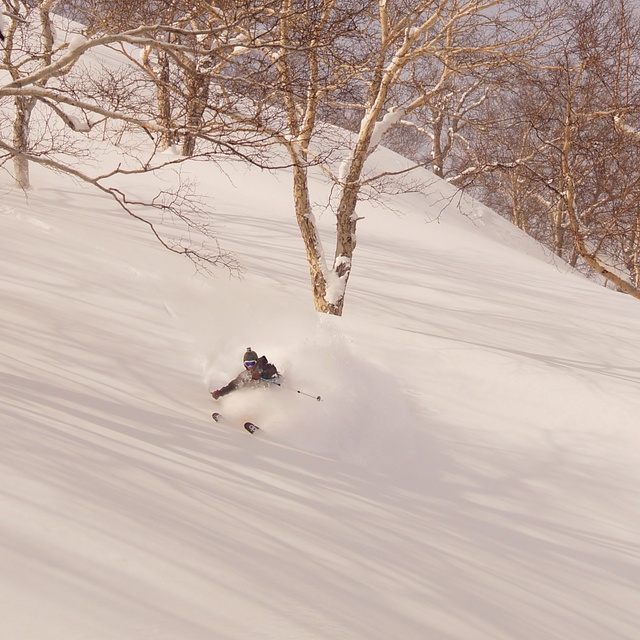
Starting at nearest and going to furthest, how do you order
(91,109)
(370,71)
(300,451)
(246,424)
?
(91,109) < (300,451) < (246,424) < (370,71)

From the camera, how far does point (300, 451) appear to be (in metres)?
6.05

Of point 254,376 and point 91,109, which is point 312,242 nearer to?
point 254,376

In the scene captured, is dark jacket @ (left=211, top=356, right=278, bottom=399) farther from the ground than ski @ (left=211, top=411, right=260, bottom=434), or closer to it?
farther from the ground

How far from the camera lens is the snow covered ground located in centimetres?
314

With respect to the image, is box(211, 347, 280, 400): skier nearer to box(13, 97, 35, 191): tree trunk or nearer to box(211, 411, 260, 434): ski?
box(211, 411, 260, 434): ski

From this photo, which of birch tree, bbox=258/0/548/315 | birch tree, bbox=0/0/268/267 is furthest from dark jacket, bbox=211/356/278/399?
birch tree, bbox=258/0/548/315

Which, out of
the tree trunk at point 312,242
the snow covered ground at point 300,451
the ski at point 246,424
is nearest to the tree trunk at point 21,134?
the snow covered ground at point 300,451

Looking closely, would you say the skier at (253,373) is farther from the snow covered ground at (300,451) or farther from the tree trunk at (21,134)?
the tree trunk at (21,134)

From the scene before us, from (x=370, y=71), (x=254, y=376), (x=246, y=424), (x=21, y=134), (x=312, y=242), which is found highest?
(x=370, y=71)

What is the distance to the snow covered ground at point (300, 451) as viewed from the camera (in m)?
3.14

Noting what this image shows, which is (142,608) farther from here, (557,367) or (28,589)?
(557,367)

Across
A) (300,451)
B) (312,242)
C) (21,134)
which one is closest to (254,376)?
(300,451)

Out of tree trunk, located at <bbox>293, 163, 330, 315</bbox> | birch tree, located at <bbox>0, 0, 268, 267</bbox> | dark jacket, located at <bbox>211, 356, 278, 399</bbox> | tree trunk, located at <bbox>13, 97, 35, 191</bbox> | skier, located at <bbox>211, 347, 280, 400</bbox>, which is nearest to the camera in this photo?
birch tree, located at <bbox>0, 0, 268, 267</bbox>

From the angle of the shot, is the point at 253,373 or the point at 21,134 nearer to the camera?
the point at 253,373
